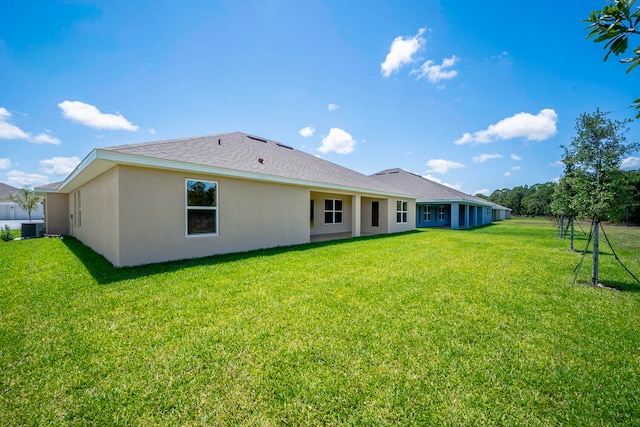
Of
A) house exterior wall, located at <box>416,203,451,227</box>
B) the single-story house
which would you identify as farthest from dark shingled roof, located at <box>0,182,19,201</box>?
house exterior wall, located at <box>416,203,451,227</box>

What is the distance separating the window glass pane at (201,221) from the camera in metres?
7.90

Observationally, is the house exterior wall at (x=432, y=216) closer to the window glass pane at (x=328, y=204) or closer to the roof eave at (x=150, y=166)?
the window glass pane at (x=328, y=204)

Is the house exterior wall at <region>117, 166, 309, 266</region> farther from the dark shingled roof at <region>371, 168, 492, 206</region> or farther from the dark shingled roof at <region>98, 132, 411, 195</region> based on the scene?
the dark shingled roof at <region>371, 168, 492, 206</region>

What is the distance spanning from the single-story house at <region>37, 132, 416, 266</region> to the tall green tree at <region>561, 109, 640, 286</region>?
8352mm

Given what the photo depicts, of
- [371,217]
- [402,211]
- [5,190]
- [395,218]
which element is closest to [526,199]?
[402,211]

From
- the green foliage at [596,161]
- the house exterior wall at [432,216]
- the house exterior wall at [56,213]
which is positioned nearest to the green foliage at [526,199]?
the house exterior wall at [432,216]

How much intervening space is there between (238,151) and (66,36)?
683 centimetres

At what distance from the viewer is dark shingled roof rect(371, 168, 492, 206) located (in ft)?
72.7

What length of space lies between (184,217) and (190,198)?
2.05 feet

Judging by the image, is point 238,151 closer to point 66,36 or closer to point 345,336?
point 66,36

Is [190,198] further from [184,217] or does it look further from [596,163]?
[596,163]

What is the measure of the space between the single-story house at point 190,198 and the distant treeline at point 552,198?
900 cm

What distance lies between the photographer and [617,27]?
1909 mm

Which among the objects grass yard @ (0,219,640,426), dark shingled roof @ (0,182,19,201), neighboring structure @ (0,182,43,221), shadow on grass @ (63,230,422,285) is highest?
dark shingled roof @ (0,182,19,201)
